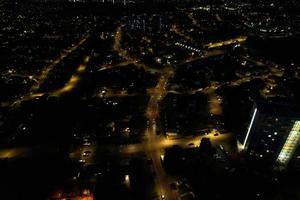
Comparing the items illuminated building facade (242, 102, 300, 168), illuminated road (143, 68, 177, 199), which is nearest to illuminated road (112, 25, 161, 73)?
illuminated road (143, 68, 177, 199)

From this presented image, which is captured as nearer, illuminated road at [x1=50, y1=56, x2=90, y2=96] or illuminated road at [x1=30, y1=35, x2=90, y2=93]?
illuminated road at [x1=50, y1=56, x2=90, y2=96]

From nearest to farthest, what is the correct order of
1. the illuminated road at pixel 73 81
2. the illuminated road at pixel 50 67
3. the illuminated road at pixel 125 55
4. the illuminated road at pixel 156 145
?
the illuminated road at pixel 156 145
the illuminated road at pixel 73 81
the illuminated road at pixel 50 67
the illuminated road at pixel 125 55

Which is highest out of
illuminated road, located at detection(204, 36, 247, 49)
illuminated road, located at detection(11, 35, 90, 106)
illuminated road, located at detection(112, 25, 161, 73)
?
illuminated road, located at detection(204, 36, 247, 49)

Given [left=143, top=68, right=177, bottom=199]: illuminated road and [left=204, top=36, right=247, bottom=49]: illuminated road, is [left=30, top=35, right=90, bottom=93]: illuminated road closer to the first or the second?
[left=143, top=68, right=177, bottom=199]: illuminated road

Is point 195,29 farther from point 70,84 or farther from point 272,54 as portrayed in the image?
point 70,84

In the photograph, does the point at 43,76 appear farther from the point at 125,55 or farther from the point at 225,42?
the point at 225,42

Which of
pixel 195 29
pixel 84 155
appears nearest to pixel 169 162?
pixel 84 155

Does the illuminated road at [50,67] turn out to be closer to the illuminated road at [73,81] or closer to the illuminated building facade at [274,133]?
the illuminated road at [73,81]

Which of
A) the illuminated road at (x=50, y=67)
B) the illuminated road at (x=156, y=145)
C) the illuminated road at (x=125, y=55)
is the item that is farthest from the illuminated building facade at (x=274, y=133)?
the illuminated road at (x=50, y=67)

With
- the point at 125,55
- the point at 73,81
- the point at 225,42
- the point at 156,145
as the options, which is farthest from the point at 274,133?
the point at 225,42
